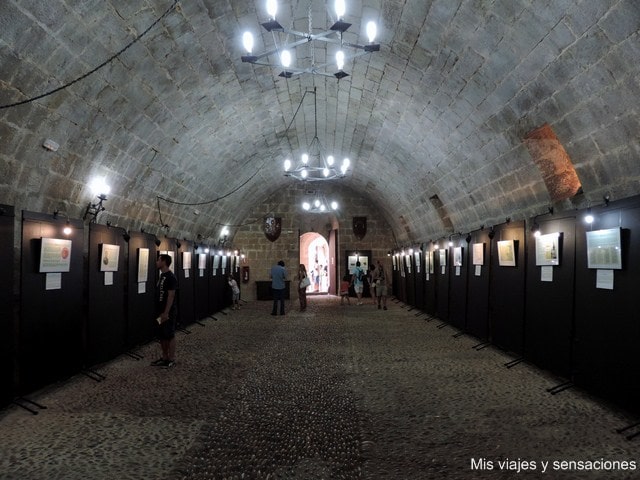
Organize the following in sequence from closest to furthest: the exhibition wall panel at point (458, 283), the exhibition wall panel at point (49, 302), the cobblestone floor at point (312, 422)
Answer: the cobblestone floor at point (312, 422), the exhibition wall panel at point (49, 302), the exhibition wall panel at point (458, 283)

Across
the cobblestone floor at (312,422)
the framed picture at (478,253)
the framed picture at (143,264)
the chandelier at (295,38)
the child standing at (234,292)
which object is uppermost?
the chandelier at (295,38)

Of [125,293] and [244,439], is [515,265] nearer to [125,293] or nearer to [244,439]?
[244,439]

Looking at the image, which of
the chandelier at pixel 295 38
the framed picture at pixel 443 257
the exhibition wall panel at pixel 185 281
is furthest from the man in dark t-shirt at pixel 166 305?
the framed picture at pixel 443 257

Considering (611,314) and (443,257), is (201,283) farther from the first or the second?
(611,314)

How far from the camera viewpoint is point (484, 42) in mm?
5809

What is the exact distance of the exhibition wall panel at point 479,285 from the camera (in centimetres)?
895

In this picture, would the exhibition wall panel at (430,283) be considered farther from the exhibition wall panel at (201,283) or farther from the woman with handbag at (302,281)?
the exhibition wall panel at (201,283)

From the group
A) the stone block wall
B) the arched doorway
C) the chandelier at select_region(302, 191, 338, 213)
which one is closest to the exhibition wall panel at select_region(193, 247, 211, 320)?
the stone block wall

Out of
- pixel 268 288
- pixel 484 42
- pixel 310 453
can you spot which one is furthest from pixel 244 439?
pixel 268 288

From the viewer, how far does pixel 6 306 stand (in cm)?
491

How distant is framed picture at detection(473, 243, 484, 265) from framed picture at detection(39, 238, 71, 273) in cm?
669

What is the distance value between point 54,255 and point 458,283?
7.87m

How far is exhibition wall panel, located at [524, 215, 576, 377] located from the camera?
5.89m

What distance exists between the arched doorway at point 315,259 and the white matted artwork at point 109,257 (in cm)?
1897
